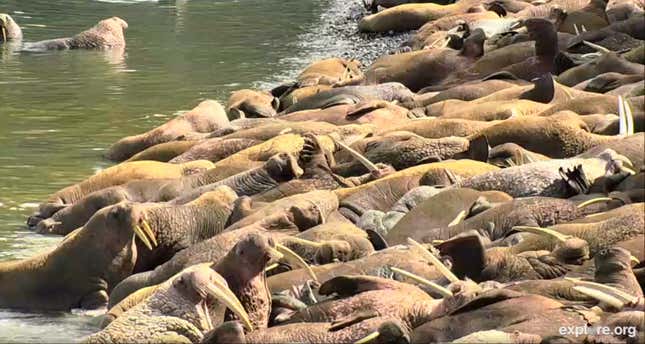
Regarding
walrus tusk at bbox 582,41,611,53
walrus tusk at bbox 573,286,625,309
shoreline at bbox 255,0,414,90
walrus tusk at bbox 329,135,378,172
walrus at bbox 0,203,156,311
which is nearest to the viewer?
walrus tusk at bbox 573,286,625,309

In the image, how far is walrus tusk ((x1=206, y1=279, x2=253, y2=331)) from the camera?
21.3ft

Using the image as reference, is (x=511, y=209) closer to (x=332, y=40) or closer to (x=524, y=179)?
(x=524, y=179)

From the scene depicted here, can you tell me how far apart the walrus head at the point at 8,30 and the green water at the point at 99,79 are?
2.25 feet

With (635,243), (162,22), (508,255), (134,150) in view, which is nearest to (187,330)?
(508,255)

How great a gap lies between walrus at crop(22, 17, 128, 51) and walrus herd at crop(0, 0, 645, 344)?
7479 millimetres

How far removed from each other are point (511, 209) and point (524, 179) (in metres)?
0.61

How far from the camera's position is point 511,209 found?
796 centimetres

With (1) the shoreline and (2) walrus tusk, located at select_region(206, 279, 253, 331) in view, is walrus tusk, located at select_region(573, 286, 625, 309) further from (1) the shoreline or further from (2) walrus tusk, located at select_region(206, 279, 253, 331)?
(1) the shoreline

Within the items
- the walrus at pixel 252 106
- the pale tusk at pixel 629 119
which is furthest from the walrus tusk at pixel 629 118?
the walrus at pixel 252 106

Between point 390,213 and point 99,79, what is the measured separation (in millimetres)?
10564

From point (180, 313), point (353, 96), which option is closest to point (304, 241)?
point (180, 313)

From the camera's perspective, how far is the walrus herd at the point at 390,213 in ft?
20.8

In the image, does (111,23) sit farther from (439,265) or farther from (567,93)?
(439,265)

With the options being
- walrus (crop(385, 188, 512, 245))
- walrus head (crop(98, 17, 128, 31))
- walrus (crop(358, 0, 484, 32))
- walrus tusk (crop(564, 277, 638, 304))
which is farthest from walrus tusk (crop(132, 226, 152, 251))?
walrus head (crop(98, 17, 128, 31))
